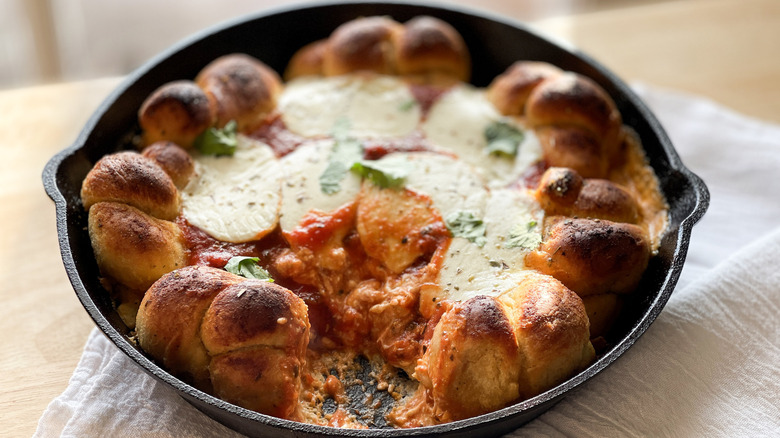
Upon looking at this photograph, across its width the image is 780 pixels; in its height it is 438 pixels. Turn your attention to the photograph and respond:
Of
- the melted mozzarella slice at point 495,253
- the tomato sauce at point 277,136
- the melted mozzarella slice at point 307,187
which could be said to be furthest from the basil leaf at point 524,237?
the tomato sauce at point 277,136

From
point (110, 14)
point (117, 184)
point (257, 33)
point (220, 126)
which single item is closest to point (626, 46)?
point (257, 33)

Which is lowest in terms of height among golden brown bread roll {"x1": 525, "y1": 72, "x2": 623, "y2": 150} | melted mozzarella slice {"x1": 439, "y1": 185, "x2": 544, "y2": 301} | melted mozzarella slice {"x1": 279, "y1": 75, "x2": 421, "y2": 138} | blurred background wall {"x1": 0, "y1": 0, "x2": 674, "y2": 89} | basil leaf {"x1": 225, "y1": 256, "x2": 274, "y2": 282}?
blurred background wall {"x1": 0, "y1": 0, "x2": 674, "y2": 89}

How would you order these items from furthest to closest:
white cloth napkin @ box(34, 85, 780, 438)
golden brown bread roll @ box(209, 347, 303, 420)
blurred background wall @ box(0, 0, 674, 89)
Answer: blurred background wall @ box(0, 0, 674, 89) < white cloth napkin @ box(34, 85, 780, 438) < golden brown bread roll @ box(209, 347, 303, 420)

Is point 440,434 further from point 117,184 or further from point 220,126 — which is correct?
point 220,126

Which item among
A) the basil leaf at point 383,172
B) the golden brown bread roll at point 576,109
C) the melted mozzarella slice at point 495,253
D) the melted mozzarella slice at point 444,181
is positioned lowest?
the melted mozzarella slice at point 495,253

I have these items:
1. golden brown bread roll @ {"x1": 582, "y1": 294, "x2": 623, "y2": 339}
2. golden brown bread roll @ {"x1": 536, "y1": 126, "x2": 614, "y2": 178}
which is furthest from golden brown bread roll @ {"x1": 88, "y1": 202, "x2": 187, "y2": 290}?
golden brown bread roll @ {"x1": 536, "y1": 126, "x2": 614, "y2": 178}

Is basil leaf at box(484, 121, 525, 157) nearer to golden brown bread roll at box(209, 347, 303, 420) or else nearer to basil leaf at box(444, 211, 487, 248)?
basil leaf at box(444, 211, 487, 248)

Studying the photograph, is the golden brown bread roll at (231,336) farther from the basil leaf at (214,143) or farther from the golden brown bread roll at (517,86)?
the golden brown bread roll at (517,86)
